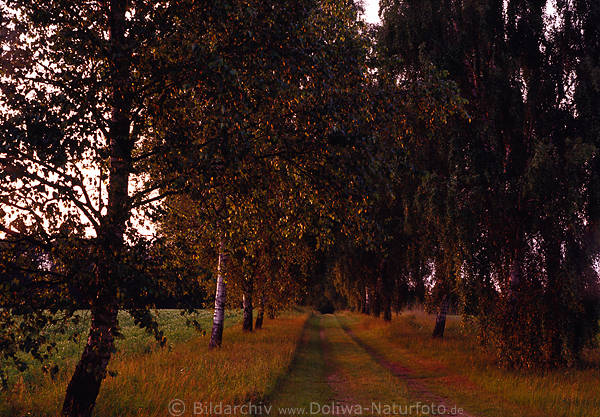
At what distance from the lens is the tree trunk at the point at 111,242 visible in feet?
18.7

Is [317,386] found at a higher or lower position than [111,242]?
lower

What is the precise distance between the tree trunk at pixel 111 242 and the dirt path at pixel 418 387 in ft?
27.2

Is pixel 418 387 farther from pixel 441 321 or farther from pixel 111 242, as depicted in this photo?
pixel 441 321

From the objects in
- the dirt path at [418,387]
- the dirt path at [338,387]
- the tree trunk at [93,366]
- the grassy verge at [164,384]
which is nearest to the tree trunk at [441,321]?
the dirt path at [418,387]

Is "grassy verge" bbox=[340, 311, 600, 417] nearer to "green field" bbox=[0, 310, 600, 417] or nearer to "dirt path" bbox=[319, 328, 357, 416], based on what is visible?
"green field" bbox=[0, 310, 600, 417]

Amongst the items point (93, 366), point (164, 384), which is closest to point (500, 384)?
point (164, 384)

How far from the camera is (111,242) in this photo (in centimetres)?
573

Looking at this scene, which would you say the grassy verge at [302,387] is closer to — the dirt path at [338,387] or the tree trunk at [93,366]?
the dirt path at [338,387]

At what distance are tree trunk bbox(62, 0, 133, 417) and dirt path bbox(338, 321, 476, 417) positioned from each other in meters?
8.29

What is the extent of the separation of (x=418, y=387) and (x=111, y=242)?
444 inches

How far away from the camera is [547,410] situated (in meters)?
10.1

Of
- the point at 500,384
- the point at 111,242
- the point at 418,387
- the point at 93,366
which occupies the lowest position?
the point at 418,387

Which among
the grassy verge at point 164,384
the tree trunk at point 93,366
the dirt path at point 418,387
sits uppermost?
the tree trunk at point 93,366

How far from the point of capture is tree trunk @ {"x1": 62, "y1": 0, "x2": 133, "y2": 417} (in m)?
5.71
